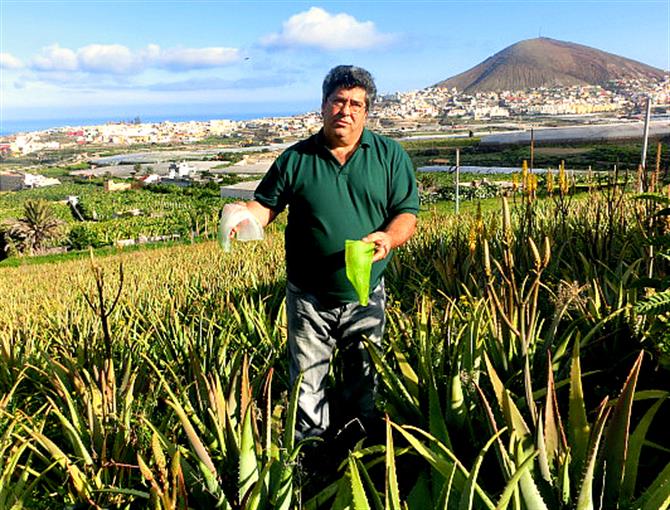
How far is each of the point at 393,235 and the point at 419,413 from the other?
80 cm

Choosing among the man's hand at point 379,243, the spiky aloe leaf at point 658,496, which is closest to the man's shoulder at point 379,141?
the man's hand at point 379,243

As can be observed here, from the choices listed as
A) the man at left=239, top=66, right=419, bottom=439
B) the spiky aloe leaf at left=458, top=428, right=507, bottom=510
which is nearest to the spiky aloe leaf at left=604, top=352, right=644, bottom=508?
the spiky aloe leaf at left=458, top=428, right=507, bottom=510

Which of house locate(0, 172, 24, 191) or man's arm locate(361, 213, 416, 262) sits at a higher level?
man's arm locate(361, 213, 416, 262)

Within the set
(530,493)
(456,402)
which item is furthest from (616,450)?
(456,402)

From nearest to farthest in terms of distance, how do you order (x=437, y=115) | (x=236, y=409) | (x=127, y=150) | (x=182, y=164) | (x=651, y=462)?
1. (x=651, y=462)
2. (x=236, y=409)
3. (x=182, y=164)
4. (x=437, y=115)
5. (x=127, y=150)

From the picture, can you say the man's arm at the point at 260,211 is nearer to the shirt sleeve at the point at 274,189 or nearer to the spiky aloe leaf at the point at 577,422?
the shirt sleeve at the point at 274,189

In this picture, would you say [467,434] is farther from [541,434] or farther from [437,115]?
[437,115]

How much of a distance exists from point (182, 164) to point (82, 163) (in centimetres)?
6236

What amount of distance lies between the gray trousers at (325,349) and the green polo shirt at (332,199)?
9 centimetres

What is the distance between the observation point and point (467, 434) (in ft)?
6.77

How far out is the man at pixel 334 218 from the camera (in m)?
2.50

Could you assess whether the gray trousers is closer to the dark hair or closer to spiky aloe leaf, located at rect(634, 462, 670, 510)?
the dark hair

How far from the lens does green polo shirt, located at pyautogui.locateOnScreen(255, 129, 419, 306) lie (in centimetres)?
250

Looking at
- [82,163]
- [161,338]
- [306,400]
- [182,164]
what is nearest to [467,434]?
[306,400]
